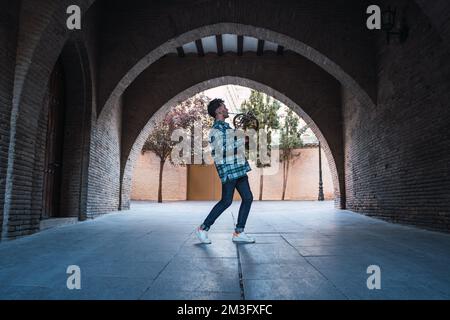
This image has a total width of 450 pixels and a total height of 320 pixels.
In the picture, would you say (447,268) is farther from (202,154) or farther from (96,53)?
(202,154)

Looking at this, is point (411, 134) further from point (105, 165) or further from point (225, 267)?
point (105, 165)

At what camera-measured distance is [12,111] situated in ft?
15.0

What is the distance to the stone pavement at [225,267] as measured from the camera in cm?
209

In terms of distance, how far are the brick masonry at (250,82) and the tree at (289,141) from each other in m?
10.7

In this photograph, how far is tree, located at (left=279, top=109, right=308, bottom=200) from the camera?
21.6 m

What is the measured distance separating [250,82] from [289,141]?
1083 centimetres

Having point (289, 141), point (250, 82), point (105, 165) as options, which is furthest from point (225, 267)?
point (289, 141)

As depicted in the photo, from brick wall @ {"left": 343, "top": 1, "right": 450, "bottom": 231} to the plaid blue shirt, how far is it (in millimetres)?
3192

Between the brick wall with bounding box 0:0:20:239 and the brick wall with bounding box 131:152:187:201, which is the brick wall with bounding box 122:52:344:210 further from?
the brick wall with bounding box 131:152:187:201

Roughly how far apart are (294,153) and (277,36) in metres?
14.1

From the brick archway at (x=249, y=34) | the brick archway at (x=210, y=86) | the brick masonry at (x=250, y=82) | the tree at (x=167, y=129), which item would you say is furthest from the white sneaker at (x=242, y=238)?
the tree at (x=167, y=129)

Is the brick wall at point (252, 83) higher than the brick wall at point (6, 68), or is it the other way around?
the brick wall at point (252, 83)

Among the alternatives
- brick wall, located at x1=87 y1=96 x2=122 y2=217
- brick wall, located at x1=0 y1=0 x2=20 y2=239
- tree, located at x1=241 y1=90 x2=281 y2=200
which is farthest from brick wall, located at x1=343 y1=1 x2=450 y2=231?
tree, located at x1=241 y1=90 x2=281 y2=200

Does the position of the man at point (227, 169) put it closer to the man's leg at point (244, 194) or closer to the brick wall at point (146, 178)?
the man's leg at point (244, 194)
